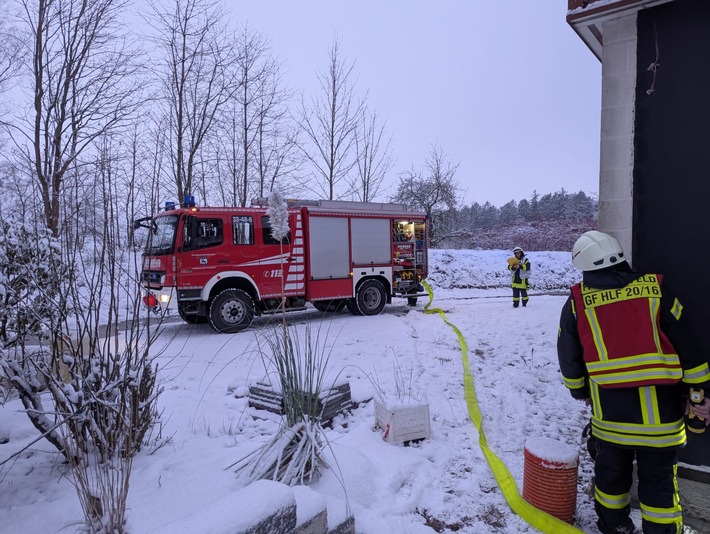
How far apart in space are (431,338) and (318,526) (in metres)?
5.43

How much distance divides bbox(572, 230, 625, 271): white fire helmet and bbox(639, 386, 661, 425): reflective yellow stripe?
685 mm

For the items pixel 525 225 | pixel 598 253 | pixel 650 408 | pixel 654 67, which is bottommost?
pixel 650 408

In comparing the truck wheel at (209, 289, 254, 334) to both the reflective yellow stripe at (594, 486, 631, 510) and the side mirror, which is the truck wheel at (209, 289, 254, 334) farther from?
the reflective yellow stripe at (594, 486, 631, 510)

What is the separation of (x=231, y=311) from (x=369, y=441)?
5336 mm

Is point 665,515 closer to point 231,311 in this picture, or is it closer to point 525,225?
point 231,311

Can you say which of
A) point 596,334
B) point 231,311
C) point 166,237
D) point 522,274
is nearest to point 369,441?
point 596,334

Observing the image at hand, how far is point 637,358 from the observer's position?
86.0 inches

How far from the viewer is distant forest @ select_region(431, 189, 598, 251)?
26192mm

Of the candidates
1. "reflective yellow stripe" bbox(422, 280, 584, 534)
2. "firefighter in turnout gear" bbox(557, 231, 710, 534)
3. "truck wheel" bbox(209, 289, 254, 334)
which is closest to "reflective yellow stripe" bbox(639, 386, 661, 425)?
"firefighter in turnout gear" bbox(557, 231, 710, 534)

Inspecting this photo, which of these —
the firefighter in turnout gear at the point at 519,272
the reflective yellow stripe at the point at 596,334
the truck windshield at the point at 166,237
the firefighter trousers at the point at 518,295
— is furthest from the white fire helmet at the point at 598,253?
the firefighter trousers at the point at 518,295

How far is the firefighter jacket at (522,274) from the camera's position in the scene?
10541 millimetres

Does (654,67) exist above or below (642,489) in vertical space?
above

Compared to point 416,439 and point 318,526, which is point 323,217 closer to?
point 416,439

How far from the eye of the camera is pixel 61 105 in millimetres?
10211
